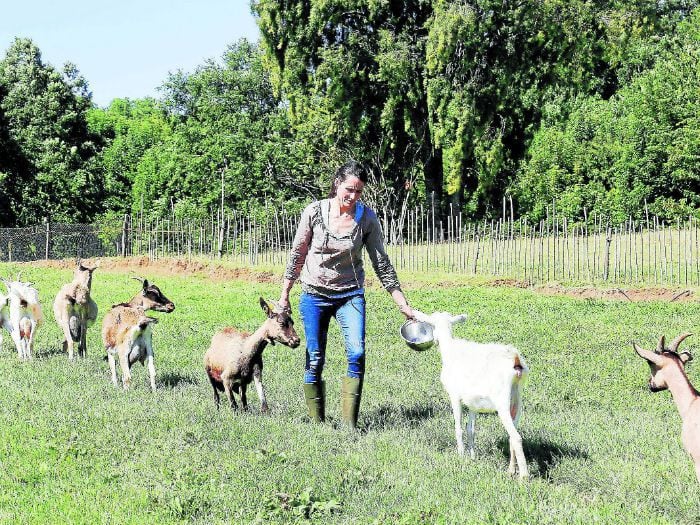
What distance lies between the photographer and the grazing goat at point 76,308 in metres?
13.5

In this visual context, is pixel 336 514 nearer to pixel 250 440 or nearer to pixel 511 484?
pixel 511 484

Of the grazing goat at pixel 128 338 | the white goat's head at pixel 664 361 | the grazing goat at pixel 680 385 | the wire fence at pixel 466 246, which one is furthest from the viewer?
the wire fence at pixel 466 246

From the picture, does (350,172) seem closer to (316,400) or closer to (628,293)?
(316,400)

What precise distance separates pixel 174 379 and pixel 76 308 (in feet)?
8.92

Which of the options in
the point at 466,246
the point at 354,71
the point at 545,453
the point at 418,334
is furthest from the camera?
the point at 354,71

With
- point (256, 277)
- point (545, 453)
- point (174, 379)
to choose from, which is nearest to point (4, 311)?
point (174, 379)

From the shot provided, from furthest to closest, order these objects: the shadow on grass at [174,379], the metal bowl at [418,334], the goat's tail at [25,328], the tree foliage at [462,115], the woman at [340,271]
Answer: the tree foliage at [462,115]
the goat's tail at [25,328]
the shadow on grass at [174,379]
the woman at [340,271]
the metal bowl at [418,334]

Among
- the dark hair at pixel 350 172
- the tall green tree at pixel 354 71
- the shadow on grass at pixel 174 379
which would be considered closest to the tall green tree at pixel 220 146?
the tall green tree at pixel 354 71

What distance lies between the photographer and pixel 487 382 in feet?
22.9

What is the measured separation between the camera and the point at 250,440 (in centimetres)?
755

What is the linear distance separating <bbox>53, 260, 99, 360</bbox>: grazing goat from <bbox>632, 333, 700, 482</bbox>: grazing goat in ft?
30.8

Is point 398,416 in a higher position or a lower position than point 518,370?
lower

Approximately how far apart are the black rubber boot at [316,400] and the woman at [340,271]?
0.15 m

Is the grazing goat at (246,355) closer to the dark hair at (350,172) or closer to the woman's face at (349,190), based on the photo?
the woman's face at (349,190)
